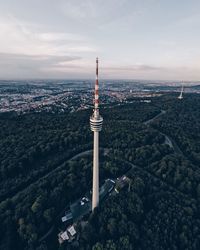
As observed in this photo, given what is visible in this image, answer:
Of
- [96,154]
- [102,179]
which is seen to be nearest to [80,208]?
[102,179]

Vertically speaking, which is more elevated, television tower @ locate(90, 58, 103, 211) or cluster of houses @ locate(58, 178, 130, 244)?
television tower @ locate(90, 58, 103, 211)

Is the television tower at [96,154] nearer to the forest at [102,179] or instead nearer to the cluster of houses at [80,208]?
the forest at [102,179]

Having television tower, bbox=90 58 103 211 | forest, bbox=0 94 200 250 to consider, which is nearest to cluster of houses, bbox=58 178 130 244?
forest, bbox=0 94 200 250

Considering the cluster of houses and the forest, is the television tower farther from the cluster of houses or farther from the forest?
the cluster of houses

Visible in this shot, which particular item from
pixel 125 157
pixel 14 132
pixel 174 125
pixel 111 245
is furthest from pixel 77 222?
pixel 174 125

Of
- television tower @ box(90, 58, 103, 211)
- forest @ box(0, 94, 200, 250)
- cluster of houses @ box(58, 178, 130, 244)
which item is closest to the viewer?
forest @ box(0, 94, 200, 250)

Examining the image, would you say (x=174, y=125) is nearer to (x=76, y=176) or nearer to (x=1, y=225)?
(x=76, y=176)

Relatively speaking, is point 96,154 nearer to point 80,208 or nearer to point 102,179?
point 102,179

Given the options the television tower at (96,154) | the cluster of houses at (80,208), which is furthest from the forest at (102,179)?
the television tower at (96,154)
